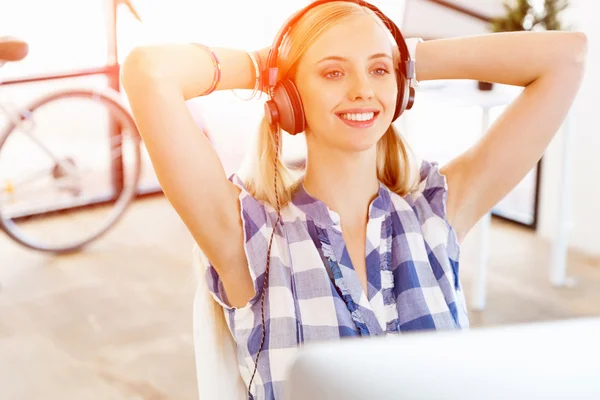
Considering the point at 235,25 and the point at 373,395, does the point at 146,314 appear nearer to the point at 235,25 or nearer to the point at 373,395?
the point at 235,25

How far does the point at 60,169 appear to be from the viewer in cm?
314

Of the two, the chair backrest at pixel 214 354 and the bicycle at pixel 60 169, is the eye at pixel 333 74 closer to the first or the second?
the chair backrest at pixel 214 354

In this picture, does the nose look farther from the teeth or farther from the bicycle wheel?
the bicycle wheel

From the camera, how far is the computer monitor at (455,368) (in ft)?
1.36

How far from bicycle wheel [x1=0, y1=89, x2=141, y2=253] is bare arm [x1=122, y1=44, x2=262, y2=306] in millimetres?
2104

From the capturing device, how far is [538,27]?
2.70m

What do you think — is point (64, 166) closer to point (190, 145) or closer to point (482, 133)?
point (482, 133)

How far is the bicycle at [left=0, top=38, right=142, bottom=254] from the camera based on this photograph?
2.98 meters

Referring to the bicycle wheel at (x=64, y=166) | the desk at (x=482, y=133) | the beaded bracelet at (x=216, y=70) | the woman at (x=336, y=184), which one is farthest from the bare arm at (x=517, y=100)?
the bicycle wheel at (x=64, y=166)

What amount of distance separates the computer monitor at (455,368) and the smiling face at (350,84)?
2.03 feet

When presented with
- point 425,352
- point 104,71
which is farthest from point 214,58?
point 104,71

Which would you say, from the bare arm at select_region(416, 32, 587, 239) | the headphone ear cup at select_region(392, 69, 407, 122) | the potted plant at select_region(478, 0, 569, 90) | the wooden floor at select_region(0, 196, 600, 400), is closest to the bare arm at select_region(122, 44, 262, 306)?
the headphone ear cup at select_region(392, 69, 407, 122)

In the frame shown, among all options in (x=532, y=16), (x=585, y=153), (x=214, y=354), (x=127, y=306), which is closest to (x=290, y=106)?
(x=214, y=354)

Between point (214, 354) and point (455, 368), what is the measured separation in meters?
0.68
